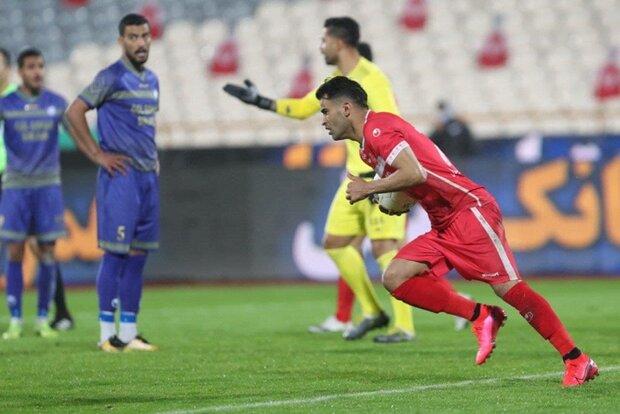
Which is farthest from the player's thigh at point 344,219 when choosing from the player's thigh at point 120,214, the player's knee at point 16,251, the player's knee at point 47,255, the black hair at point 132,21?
the player's knee at point 16,251

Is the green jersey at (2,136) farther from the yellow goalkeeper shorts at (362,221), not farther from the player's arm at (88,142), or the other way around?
the yellow goalkeeper shorts at (362,221)

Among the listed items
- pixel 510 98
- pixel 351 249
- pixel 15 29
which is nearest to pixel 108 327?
pixel 351 249

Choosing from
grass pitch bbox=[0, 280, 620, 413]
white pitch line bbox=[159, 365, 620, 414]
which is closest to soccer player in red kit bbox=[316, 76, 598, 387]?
white pitch line bbox=[159, 365, 620, 414]

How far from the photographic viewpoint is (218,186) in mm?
16312

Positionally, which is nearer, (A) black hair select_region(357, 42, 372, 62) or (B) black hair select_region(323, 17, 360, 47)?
(B) black hair select_region(323, 17, 360, 47)

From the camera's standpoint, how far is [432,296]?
7191 millimetres

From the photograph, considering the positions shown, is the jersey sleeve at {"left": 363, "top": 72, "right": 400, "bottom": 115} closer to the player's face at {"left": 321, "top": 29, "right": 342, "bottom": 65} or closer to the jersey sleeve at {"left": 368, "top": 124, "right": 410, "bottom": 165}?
the player's face at {"left": 321, "top": 29, "right": 342, "bottom": 65}

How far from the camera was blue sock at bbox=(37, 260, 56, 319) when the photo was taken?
35.0 feet

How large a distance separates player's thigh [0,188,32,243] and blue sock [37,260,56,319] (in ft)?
1.09

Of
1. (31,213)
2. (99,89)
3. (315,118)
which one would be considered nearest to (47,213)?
(31,213)

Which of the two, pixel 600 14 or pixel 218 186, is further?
pixel 600 14

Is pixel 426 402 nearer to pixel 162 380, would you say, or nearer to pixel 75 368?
pixel 162 380

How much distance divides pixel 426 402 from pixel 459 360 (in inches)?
76.5

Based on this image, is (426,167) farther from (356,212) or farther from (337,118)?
(356,212)
